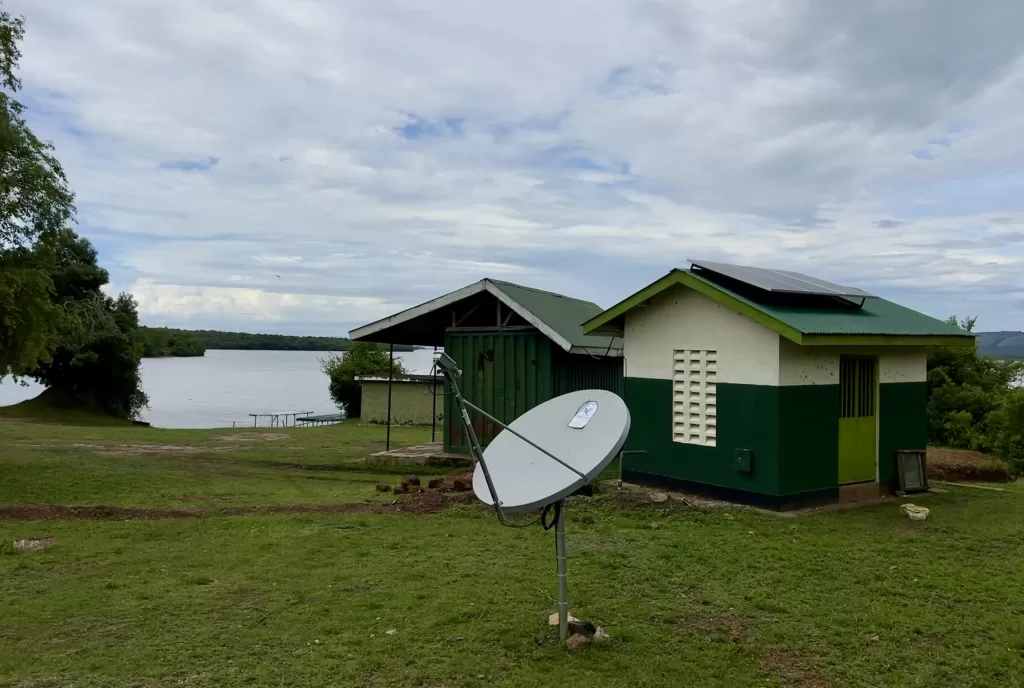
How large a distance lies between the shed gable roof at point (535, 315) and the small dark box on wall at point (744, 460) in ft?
11.4

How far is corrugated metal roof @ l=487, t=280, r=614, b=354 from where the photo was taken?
13.5 meters

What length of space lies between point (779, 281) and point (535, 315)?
4.50m

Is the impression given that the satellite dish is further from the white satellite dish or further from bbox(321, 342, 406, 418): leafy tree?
bbox(321, 342, 406, 418): leafy tree

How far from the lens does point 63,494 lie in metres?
11.6

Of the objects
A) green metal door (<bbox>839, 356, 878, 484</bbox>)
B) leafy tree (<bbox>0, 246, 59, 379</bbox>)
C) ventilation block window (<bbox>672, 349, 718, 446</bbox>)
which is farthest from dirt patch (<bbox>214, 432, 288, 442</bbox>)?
green metal door (<bbox>839, 356, 878, 484</bbox>)

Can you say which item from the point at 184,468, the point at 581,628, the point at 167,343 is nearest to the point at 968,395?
the point at 581,628

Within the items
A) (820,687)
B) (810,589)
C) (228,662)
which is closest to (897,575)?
(810,589)

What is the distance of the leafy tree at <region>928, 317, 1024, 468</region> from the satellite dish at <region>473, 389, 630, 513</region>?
46.7ft

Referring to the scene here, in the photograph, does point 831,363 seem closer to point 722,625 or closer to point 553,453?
point 722,625

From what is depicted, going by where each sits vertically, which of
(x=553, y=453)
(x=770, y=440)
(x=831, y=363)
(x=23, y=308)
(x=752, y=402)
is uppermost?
(x=23, y=308)

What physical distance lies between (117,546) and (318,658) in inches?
171

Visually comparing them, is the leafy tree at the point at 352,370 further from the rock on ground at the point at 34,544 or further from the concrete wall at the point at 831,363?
the rock on ground at the point at 34,544

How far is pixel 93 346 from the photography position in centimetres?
3484

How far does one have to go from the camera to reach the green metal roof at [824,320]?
917cm
